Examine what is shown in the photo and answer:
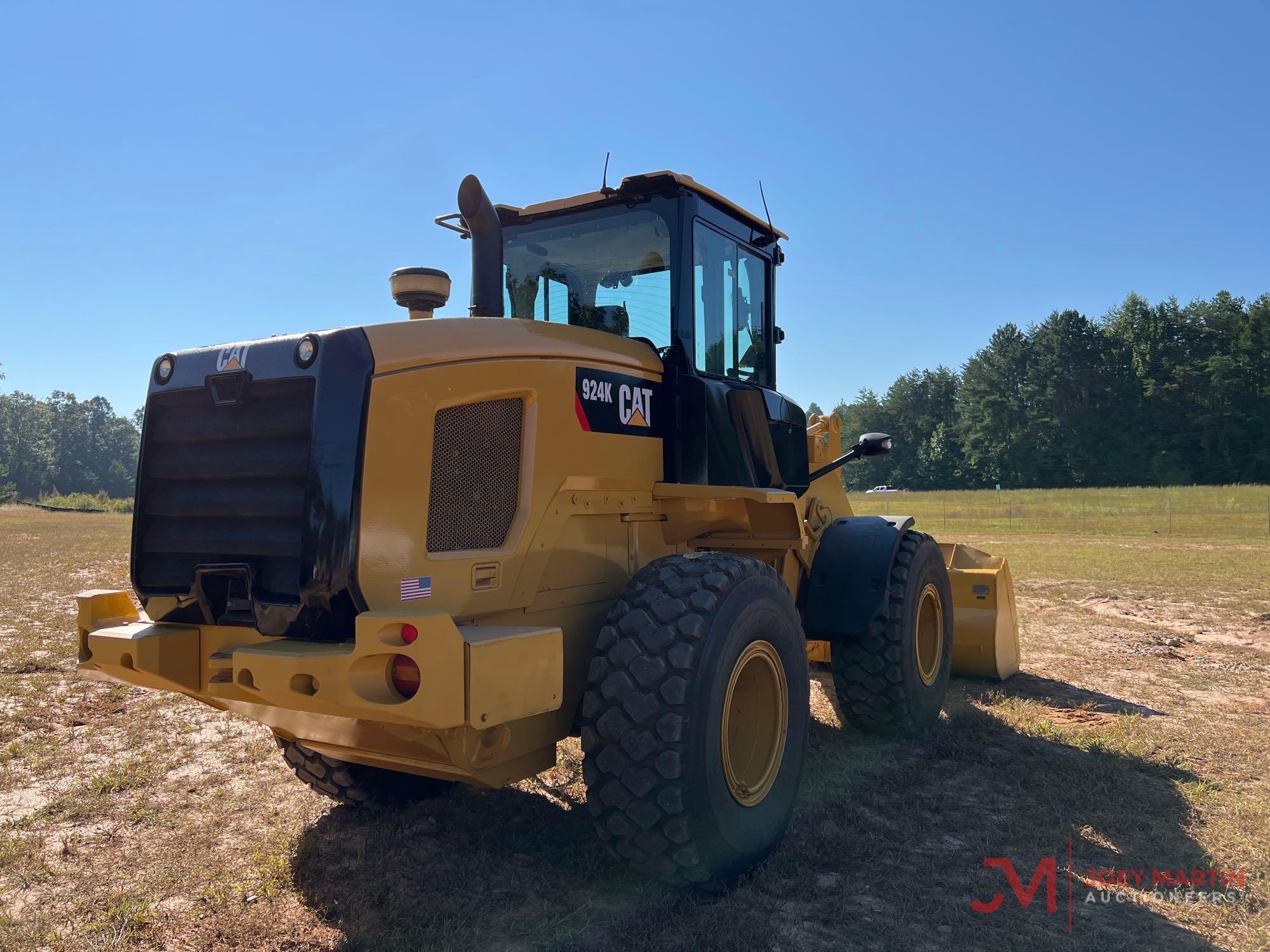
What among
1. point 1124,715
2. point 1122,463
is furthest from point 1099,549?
point 1122,463

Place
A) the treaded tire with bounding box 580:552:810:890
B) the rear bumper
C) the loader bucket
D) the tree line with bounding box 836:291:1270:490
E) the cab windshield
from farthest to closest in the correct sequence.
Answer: the tree line with bounding box 836:291:1270:490 → the loader bucket → the cab windshield → the treaded tire with bounding box 580:552:810:890 → the rear bumper

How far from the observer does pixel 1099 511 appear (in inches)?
1411

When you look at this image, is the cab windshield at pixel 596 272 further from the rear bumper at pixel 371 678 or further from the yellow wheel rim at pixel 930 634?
the yellow wheel rim at pixel 930 634

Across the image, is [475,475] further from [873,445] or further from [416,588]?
[873,445]

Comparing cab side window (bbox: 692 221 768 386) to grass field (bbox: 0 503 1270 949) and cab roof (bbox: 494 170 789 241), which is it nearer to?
cab roof (bbox: 494 170 789 241)

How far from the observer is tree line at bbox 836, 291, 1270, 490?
67.8 meters

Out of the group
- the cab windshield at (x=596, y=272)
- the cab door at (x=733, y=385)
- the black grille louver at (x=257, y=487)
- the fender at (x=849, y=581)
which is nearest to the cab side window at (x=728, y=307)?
the cab door at (x=733, y=385)

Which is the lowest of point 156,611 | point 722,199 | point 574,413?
point 156,611

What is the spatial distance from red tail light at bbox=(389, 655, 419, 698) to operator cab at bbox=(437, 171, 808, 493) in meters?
1.92

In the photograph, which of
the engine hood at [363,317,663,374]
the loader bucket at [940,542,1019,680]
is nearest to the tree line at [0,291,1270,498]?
the loader bucket at [940,542,1019,680]

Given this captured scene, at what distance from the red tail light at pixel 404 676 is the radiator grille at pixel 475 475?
20.9 inches

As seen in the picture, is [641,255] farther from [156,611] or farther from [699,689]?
[156,611]

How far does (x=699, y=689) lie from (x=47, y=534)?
28701 mm

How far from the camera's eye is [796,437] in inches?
239
